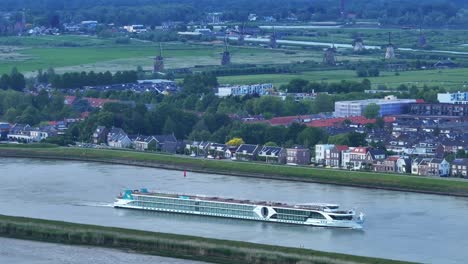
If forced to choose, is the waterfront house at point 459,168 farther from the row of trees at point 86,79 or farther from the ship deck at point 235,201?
the row of trees at point 86,79

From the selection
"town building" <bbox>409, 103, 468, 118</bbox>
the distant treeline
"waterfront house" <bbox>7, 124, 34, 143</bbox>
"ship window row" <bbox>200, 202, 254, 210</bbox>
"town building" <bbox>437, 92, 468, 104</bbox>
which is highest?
the distant treeline

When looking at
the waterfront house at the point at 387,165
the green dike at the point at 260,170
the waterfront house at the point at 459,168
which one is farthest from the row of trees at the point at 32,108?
the waterfront house at the point at 459,168

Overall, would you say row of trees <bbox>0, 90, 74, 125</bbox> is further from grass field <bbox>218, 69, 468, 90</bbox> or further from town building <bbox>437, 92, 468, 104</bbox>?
town building <bbox>437, 92, 468, 104</bbox>

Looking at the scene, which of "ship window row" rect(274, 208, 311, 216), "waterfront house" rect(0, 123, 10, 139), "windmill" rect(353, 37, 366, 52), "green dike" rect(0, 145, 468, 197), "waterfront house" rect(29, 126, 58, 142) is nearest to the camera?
"ship window row" rect(274, 208, 311, 216)

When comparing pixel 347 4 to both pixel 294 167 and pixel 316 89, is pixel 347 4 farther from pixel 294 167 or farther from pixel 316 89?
pixel 294 167

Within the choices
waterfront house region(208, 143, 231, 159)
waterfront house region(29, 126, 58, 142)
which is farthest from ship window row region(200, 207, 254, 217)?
waterfront house region(29, 126, 58, 142)

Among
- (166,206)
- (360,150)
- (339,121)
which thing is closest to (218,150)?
(360,150)

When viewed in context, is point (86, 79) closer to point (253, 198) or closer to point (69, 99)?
point (69, 99)
